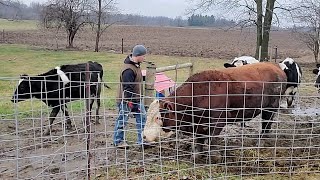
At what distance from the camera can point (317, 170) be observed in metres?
6.42

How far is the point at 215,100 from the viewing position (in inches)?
273

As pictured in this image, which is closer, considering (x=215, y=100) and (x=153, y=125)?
(x=153, y=125)

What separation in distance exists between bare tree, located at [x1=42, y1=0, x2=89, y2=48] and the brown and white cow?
3038cm

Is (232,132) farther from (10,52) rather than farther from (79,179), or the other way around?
(10,52)

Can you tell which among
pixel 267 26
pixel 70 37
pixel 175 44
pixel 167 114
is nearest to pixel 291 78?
pixel 167 114

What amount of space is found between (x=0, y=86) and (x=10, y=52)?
15870 millimetres

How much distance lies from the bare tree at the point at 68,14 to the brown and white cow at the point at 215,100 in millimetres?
30382

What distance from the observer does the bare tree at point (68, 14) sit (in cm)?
3700

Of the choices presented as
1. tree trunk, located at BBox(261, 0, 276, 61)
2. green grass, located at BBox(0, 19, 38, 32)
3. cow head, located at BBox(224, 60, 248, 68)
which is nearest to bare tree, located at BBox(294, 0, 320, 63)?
tree trunk, located at BBox(261, 0, 276, 61)

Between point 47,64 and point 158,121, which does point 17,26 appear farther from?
point 158,121

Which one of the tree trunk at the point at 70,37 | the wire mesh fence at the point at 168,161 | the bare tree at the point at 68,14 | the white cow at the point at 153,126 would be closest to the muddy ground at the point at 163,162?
the wire mesh fence at the point at 168,161

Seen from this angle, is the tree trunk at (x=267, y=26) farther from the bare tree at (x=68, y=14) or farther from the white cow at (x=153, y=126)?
the white cow at (x=153, y=126)

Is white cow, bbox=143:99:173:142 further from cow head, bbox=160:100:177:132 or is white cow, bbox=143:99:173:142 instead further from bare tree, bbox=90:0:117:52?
bare tree, bbox=90:0:117:52

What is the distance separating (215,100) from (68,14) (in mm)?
32080
